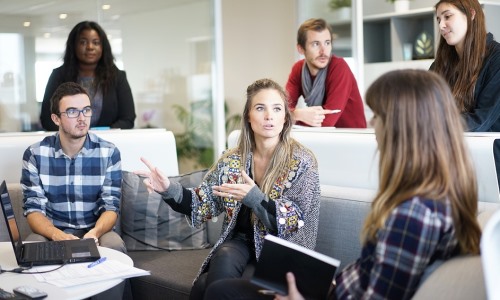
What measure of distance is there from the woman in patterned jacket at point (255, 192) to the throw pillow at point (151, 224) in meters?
0.67

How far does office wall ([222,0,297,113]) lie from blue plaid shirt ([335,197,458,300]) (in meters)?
5.42

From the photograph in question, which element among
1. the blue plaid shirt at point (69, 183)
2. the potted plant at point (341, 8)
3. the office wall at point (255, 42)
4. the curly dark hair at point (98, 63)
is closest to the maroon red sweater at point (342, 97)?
the blue plaid shirt at point (69, 183)

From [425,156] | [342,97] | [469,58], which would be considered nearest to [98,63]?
[342,97]

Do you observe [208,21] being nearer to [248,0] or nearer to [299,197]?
[248,0]

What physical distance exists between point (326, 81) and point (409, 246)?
2.39 meters

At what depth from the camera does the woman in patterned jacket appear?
2688mm

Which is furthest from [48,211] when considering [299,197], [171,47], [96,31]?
[171,47]

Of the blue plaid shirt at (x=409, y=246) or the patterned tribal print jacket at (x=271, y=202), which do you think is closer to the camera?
the blue plaid shirt at (x=409, y=246)

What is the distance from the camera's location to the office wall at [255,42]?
23.3 feet

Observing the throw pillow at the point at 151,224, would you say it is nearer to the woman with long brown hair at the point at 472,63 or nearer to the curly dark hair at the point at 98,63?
the curly dark hair at the point at 98,63

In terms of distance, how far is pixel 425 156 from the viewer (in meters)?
1.69

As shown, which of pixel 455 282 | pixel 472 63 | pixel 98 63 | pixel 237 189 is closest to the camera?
pixel 455 282

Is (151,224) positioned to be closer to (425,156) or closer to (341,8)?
(425,156)

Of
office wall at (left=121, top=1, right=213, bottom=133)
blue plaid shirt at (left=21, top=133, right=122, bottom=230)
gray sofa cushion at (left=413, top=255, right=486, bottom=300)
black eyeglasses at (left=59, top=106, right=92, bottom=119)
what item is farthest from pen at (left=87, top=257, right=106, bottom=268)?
office wall at (left=121, top=1, right=213, bottom=133)
